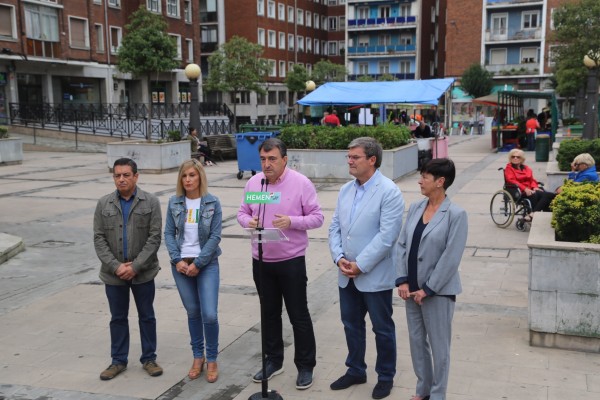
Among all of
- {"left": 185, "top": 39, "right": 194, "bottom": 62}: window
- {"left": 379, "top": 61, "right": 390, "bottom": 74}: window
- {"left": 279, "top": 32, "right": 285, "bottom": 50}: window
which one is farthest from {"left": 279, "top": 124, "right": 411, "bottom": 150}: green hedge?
{"left": 379, "top": 61, "right": 390, "bottom": 74}: window

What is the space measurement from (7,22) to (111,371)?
30863 millimetres

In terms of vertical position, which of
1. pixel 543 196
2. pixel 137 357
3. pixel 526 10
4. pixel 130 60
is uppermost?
pixel 526 10

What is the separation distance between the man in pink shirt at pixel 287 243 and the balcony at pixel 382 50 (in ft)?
207

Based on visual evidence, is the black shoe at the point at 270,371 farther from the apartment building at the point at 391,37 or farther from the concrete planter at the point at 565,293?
the apartment building at the point at 391,37

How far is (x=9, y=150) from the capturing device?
2188cm

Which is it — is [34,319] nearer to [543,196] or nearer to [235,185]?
[543,196]

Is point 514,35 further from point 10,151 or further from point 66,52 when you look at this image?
point 10,151

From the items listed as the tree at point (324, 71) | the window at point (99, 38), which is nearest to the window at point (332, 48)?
the tree at point (324, 71)

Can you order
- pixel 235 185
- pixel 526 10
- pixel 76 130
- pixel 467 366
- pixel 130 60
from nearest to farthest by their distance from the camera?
pixel 467 366
pixel 235 185
pixel 130 60
pixel 76 130
pixel 526 10

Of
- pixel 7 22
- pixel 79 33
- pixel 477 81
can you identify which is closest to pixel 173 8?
pixel 79 33

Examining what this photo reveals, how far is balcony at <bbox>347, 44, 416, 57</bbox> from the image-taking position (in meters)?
65.1

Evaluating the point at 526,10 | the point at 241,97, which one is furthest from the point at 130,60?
the point at 526,10

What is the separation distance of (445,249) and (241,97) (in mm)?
53465

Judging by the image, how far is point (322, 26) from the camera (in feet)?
226
